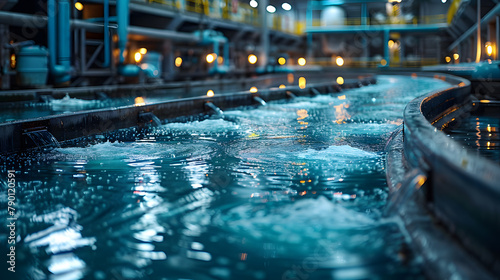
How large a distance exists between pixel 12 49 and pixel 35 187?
13.9m

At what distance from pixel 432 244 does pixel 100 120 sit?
6.21 m

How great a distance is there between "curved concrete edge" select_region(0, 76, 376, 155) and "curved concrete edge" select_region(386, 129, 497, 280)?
4.41m

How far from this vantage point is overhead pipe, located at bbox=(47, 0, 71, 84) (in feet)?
56.5

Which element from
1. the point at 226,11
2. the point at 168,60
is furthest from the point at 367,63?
the point at 168,60

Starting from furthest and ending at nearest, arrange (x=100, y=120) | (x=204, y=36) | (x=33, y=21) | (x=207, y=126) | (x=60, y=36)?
(x=204, y=36), (x=60, y=36), (x=33, y=21), (x=207, y=126), (x=100, y=120)

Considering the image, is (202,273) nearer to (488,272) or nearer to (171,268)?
Answer: (171,268)

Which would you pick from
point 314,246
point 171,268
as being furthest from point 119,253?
point 314,246

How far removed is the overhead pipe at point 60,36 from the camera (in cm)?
1723

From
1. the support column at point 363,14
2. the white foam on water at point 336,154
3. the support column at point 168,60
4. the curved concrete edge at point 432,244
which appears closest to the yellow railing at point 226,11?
the support column at point 168,60

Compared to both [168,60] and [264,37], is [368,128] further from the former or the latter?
[264,37]

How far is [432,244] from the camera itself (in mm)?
2721

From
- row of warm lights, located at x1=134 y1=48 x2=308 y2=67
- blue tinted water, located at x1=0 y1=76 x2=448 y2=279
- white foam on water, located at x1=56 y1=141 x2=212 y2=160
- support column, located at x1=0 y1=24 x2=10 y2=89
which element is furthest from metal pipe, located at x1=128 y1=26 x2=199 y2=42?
blue tinted water, located at x1=0 y1=76 x2=448 y2=279

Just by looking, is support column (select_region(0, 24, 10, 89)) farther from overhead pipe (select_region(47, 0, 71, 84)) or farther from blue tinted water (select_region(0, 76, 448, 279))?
blue tinted water (select_region(0, 76, 448, 279))

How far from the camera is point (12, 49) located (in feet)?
56.2
